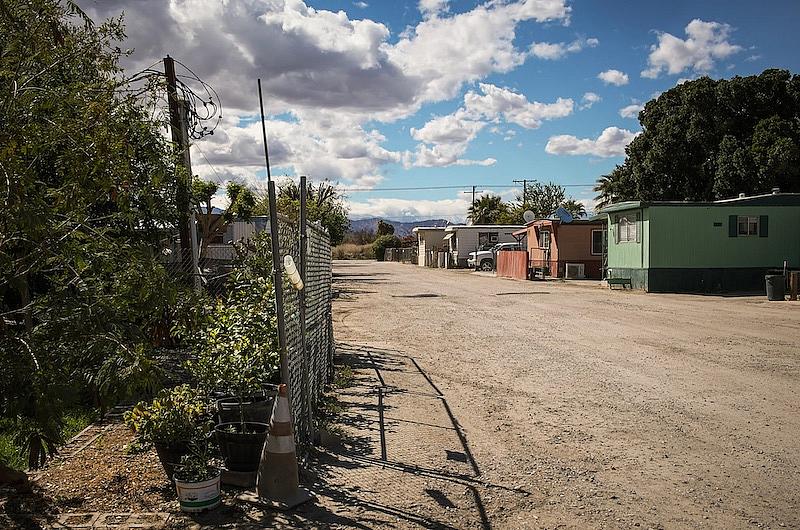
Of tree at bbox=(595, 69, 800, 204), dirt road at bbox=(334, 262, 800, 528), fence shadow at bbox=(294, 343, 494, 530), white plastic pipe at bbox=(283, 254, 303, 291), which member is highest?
tree at bbox=(595, 69, 800, 204)

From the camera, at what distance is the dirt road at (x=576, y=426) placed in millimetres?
4879

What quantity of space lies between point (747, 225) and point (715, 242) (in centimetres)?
137

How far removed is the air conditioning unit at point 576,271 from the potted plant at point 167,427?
106ft

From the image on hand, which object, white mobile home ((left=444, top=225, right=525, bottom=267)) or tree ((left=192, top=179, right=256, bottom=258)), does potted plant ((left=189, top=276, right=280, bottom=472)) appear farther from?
white mobile home ((left=444, top=225, right=525, bottom=267))

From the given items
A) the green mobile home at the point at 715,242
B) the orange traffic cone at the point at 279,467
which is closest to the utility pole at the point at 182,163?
the orange traffic cone at the point at 279,467

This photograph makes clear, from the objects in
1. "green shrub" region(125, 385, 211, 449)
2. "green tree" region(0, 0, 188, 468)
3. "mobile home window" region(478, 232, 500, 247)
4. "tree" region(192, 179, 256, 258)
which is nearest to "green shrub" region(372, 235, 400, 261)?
"mobile home window" region(478, 232, 500, 247)

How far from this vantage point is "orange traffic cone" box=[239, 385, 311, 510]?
4.84 m

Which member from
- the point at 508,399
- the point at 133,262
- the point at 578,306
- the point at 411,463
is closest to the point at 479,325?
the point at 578,306

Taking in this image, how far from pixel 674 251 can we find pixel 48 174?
23.9 m

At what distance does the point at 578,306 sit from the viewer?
2045 centimetres

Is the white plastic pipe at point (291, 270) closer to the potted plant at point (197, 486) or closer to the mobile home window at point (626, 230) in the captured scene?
the potted plant at point (197, 486)

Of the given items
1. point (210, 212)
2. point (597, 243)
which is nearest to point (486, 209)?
point (597, 243)

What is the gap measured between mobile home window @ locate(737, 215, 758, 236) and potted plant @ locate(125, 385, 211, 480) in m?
24.9

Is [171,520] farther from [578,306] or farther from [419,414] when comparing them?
[578,306]
